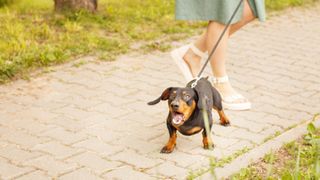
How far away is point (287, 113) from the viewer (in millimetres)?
5016

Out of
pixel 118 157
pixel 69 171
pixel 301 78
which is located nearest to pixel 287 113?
pixel 301 78

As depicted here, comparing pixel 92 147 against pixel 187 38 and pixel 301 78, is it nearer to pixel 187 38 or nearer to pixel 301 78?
pixel 301 78

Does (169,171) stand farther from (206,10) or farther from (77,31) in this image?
(77,31)

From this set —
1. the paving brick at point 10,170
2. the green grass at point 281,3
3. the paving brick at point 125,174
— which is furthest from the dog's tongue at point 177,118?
the green grass at point 281,3

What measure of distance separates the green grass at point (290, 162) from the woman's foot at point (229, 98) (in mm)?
689

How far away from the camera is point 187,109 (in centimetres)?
392

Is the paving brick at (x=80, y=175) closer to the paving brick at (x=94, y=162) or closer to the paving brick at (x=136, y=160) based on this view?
the paving brick at (x=94, y=162)

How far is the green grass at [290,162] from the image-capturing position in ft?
12.4

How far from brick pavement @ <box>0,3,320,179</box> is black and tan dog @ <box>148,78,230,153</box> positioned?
16cm

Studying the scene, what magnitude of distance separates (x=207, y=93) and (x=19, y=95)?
1.86 m

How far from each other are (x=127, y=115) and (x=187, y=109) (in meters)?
1.07

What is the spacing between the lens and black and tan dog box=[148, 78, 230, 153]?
390cm

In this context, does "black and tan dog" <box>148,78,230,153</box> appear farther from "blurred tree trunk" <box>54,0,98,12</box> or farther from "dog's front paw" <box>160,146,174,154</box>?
"blurred tree trunk" <box>54,0,98,12</box>

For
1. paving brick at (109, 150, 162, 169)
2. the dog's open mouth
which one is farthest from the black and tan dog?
paving brick at (109, 150, 162, 169)
